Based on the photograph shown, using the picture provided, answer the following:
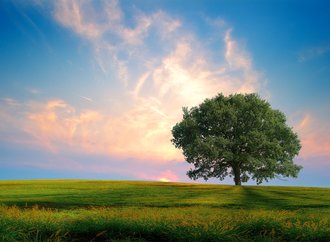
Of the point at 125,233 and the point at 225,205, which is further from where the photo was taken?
the point at 225,205

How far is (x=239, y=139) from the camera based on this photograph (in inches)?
1943

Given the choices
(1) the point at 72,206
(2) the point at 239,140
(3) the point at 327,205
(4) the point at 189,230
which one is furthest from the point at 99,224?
(2) the point at 239,140

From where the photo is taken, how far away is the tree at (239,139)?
1925 inches

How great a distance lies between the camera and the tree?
48.9 meters

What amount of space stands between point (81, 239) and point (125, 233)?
134cm

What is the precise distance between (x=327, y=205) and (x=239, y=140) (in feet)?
78.7

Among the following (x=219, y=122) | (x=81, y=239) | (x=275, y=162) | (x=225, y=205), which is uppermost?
(x=219, y=122)

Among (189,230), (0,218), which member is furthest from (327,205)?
(0,218)

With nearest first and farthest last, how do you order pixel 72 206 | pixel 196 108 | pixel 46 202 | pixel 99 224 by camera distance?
pixel 99 224 < pixel 72 206 < pixel 46 202 < pixel 196 108

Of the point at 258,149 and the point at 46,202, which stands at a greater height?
the point at 258,149

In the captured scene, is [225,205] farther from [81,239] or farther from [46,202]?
[81,239]

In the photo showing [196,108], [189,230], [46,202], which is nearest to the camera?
[189,230]

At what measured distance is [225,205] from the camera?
24.2 meters

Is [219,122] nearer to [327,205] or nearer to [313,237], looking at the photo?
[327,205]
